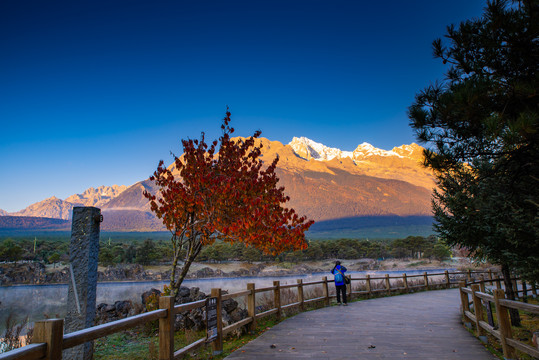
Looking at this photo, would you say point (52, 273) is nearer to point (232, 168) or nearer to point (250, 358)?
point (232, 168)

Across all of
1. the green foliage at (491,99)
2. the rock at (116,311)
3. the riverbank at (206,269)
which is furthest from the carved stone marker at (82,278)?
the riverbank at (206,269)

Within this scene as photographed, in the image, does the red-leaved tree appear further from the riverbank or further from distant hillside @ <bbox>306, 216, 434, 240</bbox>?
distant hillside @ <bbox>306, 216, 434, 240</bbox>

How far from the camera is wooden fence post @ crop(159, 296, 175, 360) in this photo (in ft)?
16.1

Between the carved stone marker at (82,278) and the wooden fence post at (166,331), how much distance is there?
4.99 feet

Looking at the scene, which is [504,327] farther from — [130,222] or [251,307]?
[130,222]

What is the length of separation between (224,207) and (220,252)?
166 ft

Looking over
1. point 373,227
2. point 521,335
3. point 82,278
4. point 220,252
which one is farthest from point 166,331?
point 373,227

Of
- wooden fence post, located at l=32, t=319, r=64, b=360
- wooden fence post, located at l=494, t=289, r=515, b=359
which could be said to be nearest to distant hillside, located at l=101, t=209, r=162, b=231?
wooden fence post, located at l=494, t=289, r=515, b=359

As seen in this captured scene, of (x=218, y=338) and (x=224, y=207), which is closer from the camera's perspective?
(x=218, y=338)

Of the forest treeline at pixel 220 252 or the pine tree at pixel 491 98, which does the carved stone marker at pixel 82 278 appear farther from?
the forest treeline at pixel 220 252

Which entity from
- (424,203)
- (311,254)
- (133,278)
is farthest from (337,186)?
(133,278)

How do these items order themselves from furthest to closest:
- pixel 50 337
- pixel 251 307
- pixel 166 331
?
1. pixel 251 307
2. pixel 166 331
3. pixel 50 337

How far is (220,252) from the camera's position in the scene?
5878 cm

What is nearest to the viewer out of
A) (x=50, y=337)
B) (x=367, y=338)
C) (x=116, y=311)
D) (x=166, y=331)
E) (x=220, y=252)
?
(x=50, y=337)
